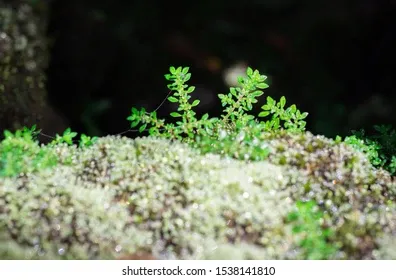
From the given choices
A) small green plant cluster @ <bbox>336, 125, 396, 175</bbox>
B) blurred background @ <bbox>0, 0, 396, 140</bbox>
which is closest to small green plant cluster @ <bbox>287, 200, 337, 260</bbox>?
small green plant cluster @ <bbox>336, 125, 396, 175</bbox>

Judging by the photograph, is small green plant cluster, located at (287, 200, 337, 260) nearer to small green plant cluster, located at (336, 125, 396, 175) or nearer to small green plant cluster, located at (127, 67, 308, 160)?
small green plant cluster, located at (127, 67, 308, 160)

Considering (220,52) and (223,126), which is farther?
(220,52)

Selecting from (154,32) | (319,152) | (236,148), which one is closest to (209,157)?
(236,148)

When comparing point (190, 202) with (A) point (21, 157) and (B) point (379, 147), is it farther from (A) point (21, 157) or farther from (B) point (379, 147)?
(B) point (379, 147)

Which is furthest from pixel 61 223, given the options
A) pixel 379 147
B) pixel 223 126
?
pixel 379 147

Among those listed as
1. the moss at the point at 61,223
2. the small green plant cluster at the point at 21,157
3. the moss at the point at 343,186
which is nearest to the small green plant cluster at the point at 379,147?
the moss at the point at 343,186
